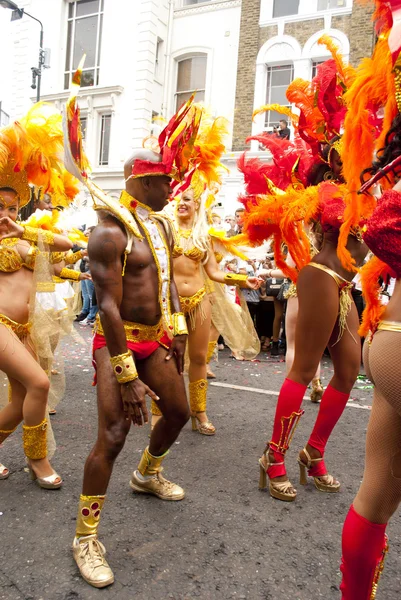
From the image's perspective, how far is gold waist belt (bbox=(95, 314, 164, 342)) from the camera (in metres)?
2.60

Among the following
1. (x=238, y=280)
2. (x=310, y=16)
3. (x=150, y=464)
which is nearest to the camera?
(x=150, y=464)

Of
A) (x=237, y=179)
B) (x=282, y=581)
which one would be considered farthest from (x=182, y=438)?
(x=237, y=179)

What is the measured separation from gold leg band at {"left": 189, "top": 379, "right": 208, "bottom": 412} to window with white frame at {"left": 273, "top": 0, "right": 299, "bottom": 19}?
15819 mm

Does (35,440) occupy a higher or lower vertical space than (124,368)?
lower

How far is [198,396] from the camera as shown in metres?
4.37

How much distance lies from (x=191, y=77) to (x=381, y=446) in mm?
18935

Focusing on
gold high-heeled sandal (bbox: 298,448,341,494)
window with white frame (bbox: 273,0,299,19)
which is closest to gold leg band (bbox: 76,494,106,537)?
gold high-heeled sandal (bbox: 298,448,341,494)

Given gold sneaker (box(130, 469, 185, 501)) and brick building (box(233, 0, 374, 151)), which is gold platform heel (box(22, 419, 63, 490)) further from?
brick building (box(233, 0, 374, 151))

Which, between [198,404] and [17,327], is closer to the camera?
[17,327]

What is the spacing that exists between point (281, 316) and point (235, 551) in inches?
245

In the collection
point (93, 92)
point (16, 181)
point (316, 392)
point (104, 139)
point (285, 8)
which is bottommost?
point (316, 392)

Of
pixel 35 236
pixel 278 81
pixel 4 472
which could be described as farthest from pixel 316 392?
pixel 278 81

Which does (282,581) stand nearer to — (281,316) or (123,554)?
(123,554)

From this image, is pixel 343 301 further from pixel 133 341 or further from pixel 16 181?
pixel 16 181
